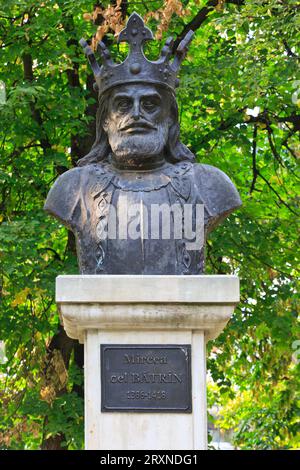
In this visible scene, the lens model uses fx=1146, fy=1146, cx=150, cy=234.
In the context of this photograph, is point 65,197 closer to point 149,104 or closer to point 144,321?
point 149,104

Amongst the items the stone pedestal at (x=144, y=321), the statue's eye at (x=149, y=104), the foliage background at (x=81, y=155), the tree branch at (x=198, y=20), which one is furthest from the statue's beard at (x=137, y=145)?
the tree branch at (x=198, y=20)

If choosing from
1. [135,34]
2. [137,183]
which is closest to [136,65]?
[135,34]

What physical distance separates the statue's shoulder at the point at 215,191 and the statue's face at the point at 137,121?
0.34m

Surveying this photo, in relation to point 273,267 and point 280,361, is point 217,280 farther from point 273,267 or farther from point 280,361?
point 280,361

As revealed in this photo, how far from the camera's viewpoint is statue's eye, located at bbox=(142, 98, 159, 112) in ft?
25.2

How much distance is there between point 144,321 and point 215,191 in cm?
122

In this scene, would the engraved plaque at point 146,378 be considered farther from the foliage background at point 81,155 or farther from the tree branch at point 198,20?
the tree branch at point 198,20

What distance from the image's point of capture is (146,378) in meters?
6.86

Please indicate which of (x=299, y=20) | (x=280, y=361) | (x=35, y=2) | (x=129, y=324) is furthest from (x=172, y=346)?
(x=280, y=361)

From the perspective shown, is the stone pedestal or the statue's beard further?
the statue's beard

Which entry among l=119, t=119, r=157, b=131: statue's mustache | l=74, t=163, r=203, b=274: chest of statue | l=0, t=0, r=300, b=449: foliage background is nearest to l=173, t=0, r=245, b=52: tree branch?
l=0, t=0, r=300, b=449: foliage background

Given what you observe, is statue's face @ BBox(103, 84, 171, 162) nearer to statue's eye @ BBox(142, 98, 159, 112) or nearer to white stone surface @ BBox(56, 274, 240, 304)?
statue's eye @ BBox(142, 98, 159, 112)

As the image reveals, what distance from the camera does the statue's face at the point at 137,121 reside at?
301 inches

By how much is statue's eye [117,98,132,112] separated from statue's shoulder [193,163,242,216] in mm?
609
